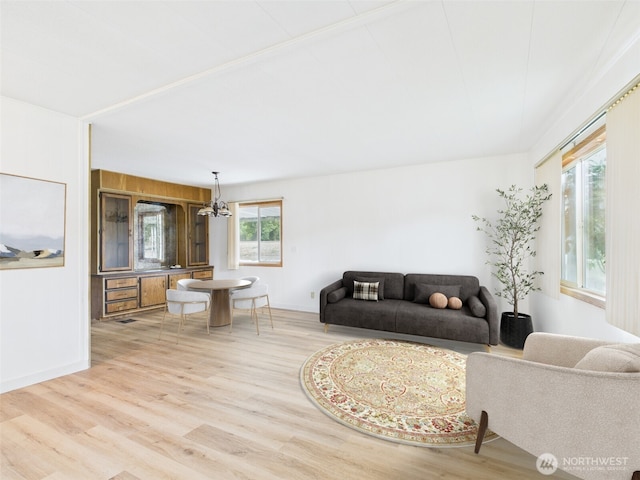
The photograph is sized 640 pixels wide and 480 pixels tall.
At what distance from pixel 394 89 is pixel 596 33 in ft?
4.15

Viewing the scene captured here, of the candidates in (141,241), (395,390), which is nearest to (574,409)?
(395,390)

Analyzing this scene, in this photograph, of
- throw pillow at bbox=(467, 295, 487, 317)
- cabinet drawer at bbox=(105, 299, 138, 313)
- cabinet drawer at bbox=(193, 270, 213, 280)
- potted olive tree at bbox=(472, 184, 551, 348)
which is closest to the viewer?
throw pillow at bbox=(467, 295, 487, 317)

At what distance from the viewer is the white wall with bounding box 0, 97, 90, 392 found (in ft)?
8.93

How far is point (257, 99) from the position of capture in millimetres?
2715

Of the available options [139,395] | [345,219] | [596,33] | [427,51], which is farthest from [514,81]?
[139,395]

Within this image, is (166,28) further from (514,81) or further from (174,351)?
(174,351)

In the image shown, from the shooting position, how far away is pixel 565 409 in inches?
56.3

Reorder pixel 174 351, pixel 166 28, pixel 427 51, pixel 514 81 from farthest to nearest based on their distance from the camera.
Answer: pixel 174 351 < pixel 514 81 < pixel 427 51 < pixel 166 28

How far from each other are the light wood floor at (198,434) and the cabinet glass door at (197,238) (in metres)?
3.51

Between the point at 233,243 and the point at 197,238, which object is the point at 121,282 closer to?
the point at 197,238

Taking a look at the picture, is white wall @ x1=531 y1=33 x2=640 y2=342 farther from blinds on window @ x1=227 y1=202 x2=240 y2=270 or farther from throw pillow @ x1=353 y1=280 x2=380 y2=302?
blinds on window @ x1=227 y1=202 x2=240 y2=270

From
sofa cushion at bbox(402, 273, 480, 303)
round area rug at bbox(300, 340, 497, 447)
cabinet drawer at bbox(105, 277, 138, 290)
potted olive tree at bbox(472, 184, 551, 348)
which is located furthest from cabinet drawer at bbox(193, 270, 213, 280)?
potted olive tree at bbox(472, 184, 551, 348)

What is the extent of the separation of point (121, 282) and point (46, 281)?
2.56 m

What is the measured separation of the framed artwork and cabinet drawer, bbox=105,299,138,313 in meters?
2.52
